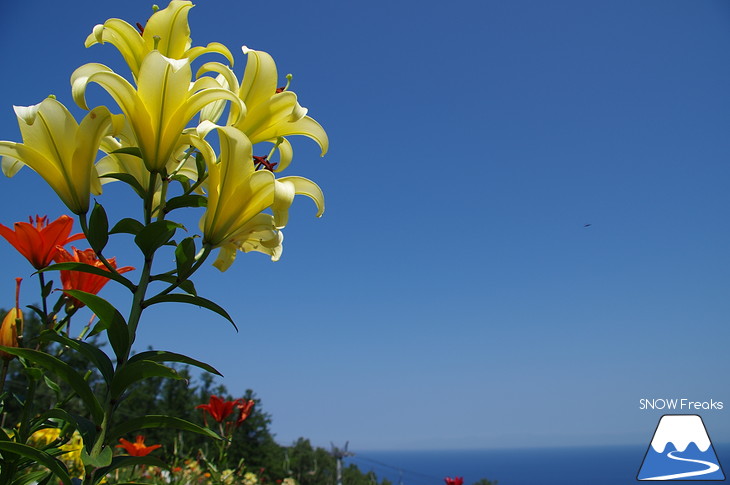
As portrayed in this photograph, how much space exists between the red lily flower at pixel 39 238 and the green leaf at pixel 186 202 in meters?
0.39

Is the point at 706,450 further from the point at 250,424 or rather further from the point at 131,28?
the point at 250,424

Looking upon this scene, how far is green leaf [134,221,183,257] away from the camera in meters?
0.67

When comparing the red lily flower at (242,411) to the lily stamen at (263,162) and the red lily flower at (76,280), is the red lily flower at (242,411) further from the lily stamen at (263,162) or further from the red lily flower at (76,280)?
the lily stamen at (263,162)

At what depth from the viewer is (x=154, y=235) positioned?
2.22ft

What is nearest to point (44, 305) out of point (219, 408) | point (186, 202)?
point (186, 202)

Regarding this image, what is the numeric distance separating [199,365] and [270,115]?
1.42ft

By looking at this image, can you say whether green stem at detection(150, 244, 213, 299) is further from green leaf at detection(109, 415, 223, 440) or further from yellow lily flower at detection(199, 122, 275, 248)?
green leaf at detection(109, 415, 223, 440)

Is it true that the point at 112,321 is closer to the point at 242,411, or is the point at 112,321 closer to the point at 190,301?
the point at 190,301

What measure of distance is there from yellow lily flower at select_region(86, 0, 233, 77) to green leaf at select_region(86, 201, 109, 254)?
11.3 inches

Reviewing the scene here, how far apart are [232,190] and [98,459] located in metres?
0.39

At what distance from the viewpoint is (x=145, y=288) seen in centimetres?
68

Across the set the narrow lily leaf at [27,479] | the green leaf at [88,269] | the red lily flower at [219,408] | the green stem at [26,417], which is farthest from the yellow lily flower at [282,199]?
the red lily flower at [219,408]

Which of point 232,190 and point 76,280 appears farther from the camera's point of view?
point 76,280

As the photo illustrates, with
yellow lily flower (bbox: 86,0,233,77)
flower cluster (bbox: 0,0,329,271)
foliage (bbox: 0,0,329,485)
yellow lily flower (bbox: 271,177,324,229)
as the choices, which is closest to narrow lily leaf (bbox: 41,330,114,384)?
foliage (bbox: 0,0,329,485)
